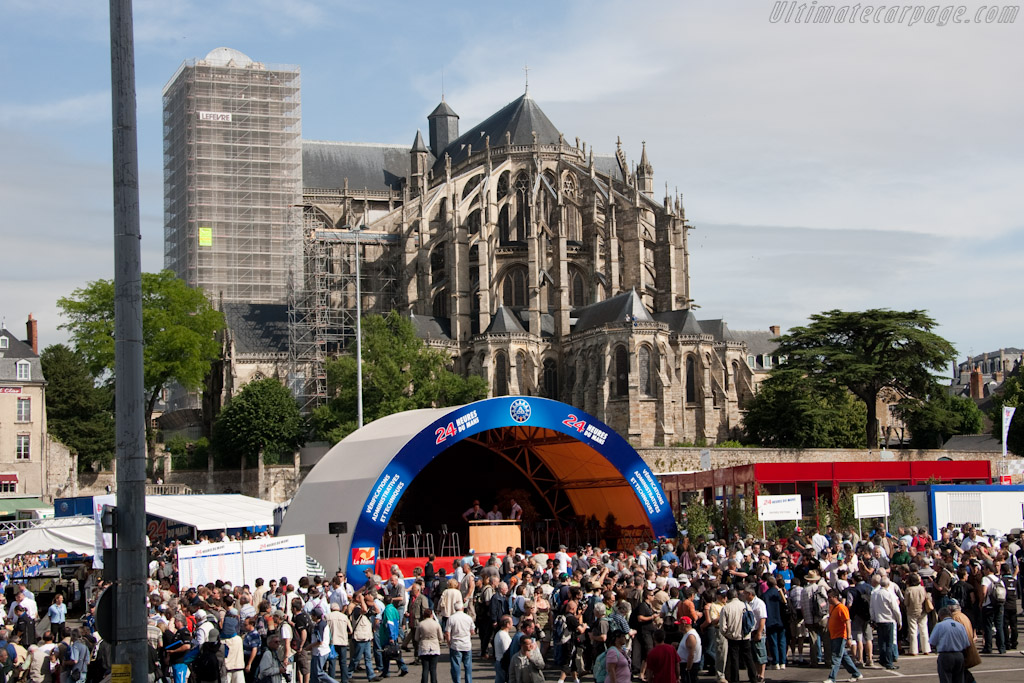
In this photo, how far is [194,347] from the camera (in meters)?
62.0

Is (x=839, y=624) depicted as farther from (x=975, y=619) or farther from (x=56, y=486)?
(x=56, y=486)

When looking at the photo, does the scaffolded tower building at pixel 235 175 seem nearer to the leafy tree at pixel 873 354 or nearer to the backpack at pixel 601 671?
the leafy tree at pixel 873 354

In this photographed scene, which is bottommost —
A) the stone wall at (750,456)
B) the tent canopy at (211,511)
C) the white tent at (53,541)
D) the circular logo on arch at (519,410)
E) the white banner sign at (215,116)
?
the white tent at (53,541)

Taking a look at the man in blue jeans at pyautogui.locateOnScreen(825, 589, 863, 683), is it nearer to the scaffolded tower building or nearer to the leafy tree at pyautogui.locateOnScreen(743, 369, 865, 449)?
the leafy tree at pyautogui.locateOnScreen(743, 369, 865, 449)

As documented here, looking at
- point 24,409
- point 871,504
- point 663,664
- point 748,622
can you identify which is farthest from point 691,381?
point 663,664

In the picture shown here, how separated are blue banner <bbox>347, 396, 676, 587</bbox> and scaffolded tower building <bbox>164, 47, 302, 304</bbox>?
47562 mm

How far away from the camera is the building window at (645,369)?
63.5 metres

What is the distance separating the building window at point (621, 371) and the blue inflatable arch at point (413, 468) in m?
34.5

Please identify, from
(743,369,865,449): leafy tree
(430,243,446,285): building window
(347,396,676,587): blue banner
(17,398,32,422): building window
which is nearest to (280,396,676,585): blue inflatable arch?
(347,396,676,587): blue banner

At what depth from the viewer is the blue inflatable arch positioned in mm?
23406

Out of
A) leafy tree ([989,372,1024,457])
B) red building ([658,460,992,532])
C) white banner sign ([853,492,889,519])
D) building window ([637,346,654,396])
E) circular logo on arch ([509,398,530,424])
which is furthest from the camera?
leafy tree ([989,372,1024,457])

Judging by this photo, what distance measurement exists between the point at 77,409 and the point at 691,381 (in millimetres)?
30009

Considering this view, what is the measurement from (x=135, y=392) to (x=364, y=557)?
14.3m

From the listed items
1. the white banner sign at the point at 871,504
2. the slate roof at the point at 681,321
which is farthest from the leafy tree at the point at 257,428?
the white banner sign at the point at 871,504
